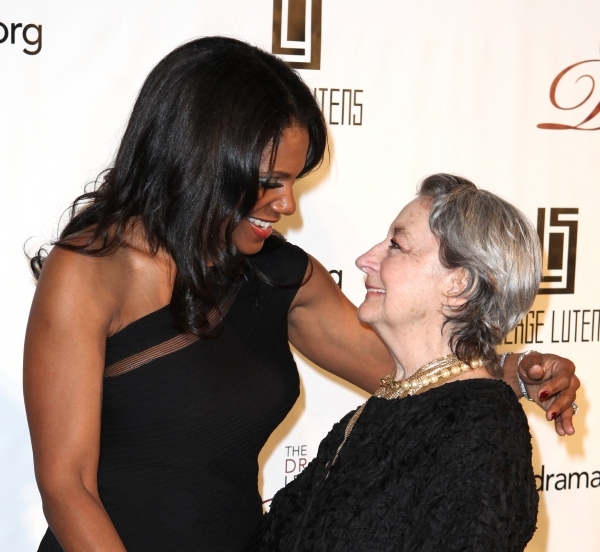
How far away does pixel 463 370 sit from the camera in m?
1.41

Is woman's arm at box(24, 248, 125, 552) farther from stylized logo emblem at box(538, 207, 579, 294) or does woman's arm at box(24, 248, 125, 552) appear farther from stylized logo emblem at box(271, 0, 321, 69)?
stylized logo emblem at box(538, 207, 579, 294)

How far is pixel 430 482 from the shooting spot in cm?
125

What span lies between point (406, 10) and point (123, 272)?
1422 mm

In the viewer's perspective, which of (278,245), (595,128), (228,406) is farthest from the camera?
(595,128)

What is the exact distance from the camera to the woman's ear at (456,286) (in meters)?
1.41

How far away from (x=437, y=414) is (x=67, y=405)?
23.5 inches

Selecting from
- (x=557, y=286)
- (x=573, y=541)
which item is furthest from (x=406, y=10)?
(x=573, y=541)

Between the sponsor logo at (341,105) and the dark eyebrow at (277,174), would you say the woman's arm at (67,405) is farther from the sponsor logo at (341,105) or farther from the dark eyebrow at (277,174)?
the sponsor logo at (341,105)

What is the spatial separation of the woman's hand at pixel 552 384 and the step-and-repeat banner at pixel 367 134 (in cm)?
92

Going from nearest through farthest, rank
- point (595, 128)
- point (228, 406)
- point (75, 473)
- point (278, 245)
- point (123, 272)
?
point (75, 473) → point (123, 272) → point (228, 406) → point (278, 245) → point (595, 128)

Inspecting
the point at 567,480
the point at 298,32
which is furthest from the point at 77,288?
the point at 567,480

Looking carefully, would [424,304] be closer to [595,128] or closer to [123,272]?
[123,272]

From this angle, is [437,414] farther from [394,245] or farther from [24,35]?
[24,35]

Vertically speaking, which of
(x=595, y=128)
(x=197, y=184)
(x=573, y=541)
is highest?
(x=595, y=128)
